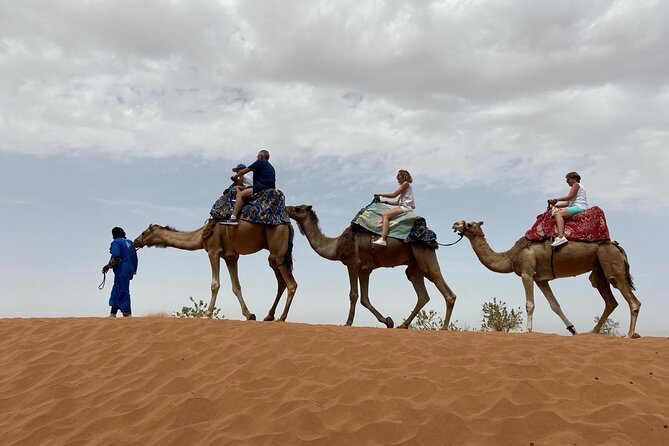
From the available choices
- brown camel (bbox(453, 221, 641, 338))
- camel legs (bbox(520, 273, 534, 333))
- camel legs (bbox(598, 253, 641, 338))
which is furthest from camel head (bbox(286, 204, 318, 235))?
camel legs (bbox(598, 253, 641, 338))

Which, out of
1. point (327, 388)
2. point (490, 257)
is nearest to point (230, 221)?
point (490, 257)

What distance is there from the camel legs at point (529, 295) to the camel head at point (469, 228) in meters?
1.34

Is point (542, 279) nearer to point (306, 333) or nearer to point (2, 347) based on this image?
point (306, 333)

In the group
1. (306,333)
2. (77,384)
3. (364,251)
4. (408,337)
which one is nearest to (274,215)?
(364,251)

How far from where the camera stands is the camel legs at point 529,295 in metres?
11.2

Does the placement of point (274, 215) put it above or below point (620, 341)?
above

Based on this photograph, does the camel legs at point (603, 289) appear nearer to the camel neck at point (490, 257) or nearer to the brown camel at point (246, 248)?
the camel neck at point (490, 257)

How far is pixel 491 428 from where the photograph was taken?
538 centimetres

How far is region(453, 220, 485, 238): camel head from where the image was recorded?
484 inches

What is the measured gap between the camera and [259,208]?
36.9 feet

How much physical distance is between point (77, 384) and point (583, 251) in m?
9.00

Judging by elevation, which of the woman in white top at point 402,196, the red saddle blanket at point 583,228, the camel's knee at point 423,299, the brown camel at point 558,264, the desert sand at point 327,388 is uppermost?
the woman in white top at point 402,196

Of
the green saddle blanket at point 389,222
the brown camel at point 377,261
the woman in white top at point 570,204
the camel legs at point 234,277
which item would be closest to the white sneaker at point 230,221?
the camel legs at point 234,277

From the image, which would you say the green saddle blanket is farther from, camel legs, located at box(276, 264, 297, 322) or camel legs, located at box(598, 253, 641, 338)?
camel legs, located at box(598, 253, 641, 338)
